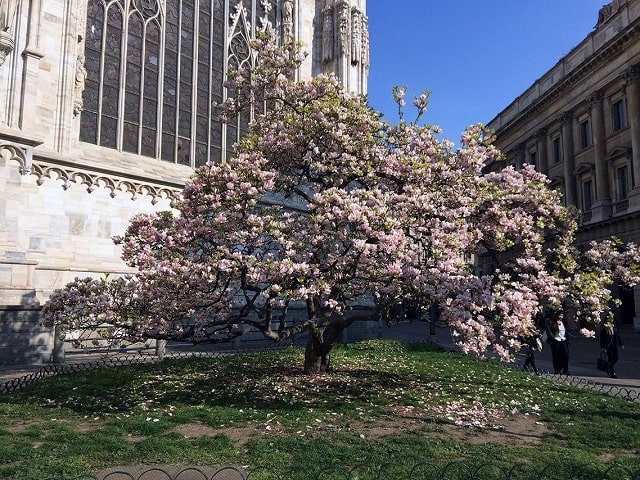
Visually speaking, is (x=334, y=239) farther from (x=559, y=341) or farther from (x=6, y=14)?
(x=6, y=14)

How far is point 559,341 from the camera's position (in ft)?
47.8

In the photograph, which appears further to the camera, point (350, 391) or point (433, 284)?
point (350, 391)

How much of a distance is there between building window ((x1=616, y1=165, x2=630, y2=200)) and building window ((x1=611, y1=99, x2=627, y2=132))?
2893 millimetres

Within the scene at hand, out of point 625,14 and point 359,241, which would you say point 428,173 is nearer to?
point 359,241

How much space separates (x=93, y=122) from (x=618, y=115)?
35482mm

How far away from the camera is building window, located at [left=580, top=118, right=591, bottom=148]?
4128 cm

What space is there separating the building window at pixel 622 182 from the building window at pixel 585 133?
170 inches

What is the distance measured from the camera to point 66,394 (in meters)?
9.98

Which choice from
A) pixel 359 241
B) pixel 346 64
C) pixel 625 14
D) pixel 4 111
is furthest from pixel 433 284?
pixel 625 14

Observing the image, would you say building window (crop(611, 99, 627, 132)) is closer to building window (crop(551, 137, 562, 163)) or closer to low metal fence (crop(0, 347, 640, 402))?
building window (crop(551, 137, 562, 163))

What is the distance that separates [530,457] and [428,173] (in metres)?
5.39

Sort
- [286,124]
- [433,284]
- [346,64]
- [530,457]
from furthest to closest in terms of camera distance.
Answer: [346,64] → [286,124] → [433,284] → [530,457]

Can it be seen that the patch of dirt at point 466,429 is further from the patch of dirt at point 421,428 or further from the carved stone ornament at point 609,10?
the carved stone ornament at point 609,10

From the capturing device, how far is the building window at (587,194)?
41366 millimetres
